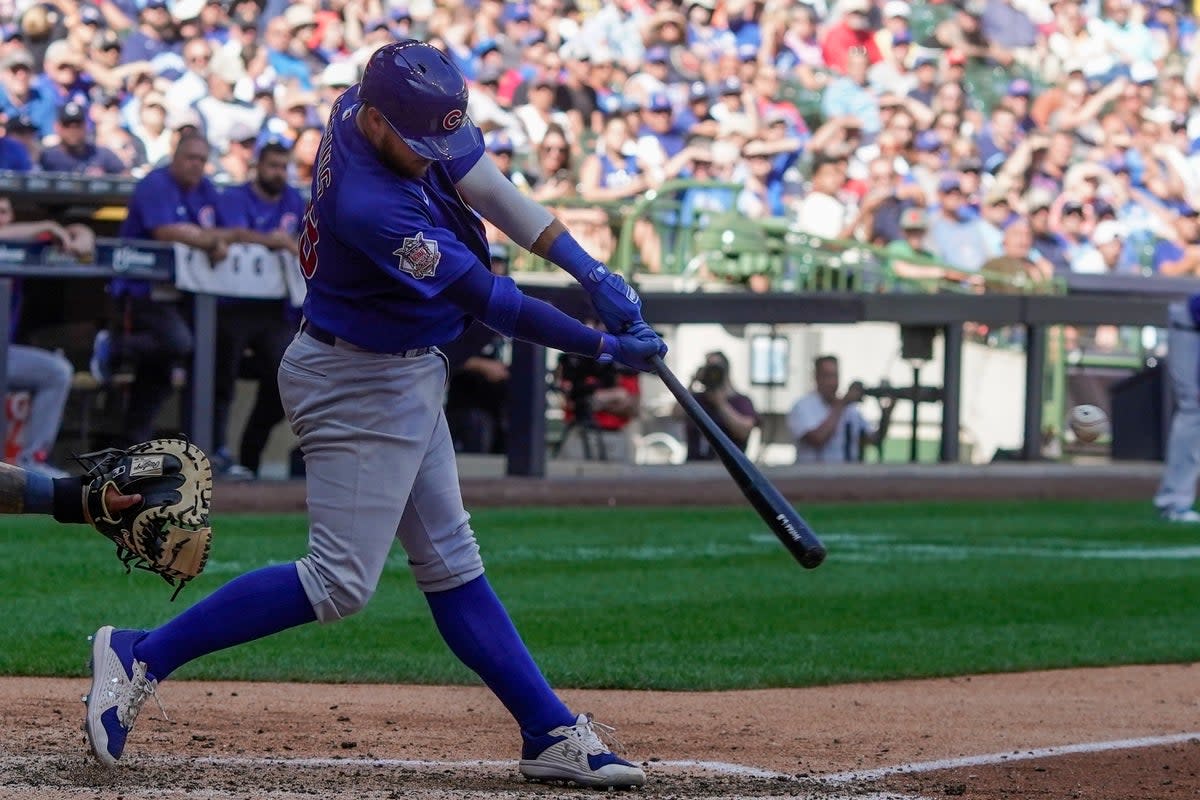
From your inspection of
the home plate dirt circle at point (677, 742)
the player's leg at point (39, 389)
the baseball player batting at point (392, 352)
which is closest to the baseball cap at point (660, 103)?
the player's leg at point (39, 389)

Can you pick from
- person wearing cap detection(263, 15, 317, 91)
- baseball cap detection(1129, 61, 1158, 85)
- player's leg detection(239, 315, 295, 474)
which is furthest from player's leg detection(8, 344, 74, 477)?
baseball cap detection(1129, 61, 1158, 85)

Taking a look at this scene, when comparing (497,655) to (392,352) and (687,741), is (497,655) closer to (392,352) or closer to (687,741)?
(392,352)

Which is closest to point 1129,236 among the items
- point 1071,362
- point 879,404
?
point 1071,362

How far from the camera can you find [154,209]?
1097 centimetres

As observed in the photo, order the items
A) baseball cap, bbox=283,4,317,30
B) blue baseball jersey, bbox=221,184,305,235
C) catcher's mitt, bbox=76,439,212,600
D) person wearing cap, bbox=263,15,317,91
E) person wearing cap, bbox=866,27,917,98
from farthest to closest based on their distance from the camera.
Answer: person wearing cap, bbox=866,27,917,98
baseball cap, bbox=283,4,317,30
person wearing cap, bbox=263,15,317,91
blue baseball jersey, bbox=221,184,305,235
catcher's mitt, bbox=76,439,212,600

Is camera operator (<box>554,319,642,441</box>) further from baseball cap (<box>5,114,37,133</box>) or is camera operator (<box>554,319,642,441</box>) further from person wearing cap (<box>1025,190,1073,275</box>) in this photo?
person wearing cap (<box>1025,190,1073,275</box>)

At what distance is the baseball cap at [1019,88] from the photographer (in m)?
20.8

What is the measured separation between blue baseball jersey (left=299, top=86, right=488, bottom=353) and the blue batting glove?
27 cm

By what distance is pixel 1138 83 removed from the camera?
2162cm

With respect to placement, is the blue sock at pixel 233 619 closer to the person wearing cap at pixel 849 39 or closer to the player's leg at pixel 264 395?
the player's leg at pixel 264 395

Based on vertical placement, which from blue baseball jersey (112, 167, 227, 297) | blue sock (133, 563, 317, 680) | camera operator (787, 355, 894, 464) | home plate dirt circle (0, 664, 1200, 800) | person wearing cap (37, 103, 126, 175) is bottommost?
home plate dirt circle (0, 664, 1200, 800)

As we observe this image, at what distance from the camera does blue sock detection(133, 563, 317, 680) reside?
421 centimetres

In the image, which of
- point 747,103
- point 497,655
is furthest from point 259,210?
point 747,103

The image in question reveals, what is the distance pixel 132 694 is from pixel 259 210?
7525 millimetres
